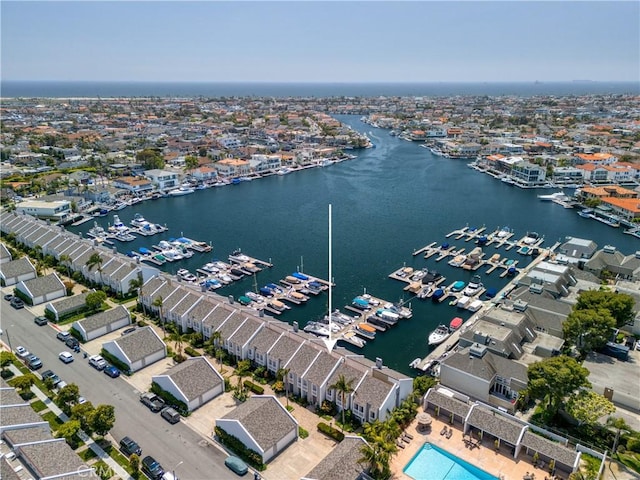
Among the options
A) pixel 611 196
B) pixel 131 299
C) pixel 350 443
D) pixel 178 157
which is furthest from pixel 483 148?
pixel 350 443

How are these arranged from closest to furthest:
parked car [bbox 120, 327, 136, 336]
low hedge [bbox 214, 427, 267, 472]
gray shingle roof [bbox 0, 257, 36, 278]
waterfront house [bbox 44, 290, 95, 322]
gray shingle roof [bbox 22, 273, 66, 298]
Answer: low hedge [bbox 214, 427, 267, 472], parked car [bbox 120, 327, 136, 336], waterfront house [bbox 44, 290, 95, 322], gray shingle roof [bbox 22, 273, 66, 298], gray shingle roof [bbox 0, 257, 36, 278]

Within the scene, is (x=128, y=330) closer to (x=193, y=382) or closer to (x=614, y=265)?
(x=193, y=382)

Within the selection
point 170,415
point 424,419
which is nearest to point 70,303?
point 170,415

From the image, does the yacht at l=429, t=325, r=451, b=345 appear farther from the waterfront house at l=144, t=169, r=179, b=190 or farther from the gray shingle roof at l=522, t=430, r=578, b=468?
the waterfront house at l=144, t=169, r=179, b=190

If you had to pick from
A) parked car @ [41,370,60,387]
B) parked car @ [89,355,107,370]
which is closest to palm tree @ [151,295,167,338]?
parked car @ [89,355,107,370]

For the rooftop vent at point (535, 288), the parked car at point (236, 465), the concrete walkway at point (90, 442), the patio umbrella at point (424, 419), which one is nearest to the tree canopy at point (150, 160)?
the concrete walkway at point (90, 442)

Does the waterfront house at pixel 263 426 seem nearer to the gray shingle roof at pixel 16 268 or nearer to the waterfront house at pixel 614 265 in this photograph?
the gray shingle roof at pixel 16 268

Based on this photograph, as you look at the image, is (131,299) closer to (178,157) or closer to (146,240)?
(146,240)
